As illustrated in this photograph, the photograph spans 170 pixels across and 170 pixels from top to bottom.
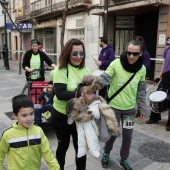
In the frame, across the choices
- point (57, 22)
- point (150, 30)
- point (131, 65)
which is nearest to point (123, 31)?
point (150, 30)

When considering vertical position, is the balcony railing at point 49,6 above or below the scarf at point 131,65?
above

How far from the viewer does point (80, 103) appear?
2.29 m

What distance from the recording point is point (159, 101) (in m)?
4.56

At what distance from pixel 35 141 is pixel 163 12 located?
29.4 feet

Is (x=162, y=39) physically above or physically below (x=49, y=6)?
below

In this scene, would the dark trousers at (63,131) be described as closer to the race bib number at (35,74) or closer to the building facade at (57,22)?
the race bib number at (35,74)

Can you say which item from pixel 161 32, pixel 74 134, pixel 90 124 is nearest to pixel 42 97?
pixel 74 134

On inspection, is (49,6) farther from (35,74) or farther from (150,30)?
(35,74)

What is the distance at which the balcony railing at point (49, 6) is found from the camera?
13.9 m

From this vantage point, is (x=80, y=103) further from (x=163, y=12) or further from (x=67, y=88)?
(x=163, y=12)

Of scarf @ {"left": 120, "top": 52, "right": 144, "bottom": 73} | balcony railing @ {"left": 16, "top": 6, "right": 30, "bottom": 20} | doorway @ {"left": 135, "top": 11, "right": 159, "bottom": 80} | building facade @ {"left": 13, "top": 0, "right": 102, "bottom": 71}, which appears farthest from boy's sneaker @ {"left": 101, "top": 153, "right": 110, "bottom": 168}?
balcony railing @ {"left": 16, "top": 6, "right": 30, "bottom": 20}

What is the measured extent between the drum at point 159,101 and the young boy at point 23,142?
2976 mm

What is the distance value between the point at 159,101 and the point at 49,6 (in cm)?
1479

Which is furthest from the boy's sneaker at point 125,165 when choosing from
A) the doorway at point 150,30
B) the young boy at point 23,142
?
the doorway at point 150,30
